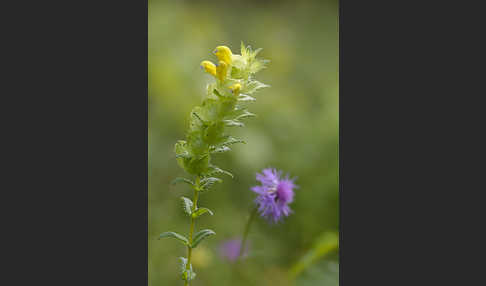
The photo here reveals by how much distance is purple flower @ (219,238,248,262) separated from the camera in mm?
2709

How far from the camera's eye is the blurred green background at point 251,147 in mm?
2826

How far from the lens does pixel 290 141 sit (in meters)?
3.79

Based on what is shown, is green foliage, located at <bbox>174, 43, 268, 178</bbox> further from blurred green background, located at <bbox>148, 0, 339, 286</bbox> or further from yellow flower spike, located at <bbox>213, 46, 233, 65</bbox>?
blurred green background, located at <bbox>148, 0, 339, 286</bbox>

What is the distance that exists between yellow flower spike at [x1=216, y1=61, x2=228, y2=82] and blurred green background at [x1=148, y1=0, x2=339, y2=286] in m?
1.07

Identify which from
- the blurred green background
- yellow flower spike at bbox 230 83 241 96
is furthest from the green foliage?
the blurred green background

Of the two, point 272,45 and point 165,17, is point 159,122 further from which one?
point 272,45

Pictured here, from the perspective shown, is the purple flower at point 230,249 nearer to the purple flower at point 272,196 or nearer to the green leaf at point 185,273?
the purple flower at point 272,196

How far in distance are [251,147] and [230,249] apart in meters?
0.96

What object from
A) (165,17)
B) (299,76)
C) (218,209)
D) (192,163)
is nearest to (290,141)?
(218,209)

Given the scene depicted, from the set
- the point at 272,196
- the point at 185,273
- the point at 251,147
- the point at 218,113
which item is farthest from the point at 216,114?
the point at 251,147

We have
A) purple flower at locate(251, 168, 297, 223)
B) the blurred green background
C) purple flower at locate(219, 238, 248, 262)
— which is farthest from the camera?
the blurred green background

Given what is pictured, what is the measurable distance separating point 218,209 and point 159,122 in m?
0.91

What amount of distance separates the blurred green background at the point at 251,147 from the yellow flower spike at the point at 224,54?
1.11m

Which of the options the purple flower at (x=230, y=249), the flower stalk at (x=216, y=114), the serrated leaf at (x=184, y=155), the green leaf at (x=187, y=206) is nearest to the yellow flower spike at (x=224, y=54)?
the flower stalk at (x=216, y=114)
